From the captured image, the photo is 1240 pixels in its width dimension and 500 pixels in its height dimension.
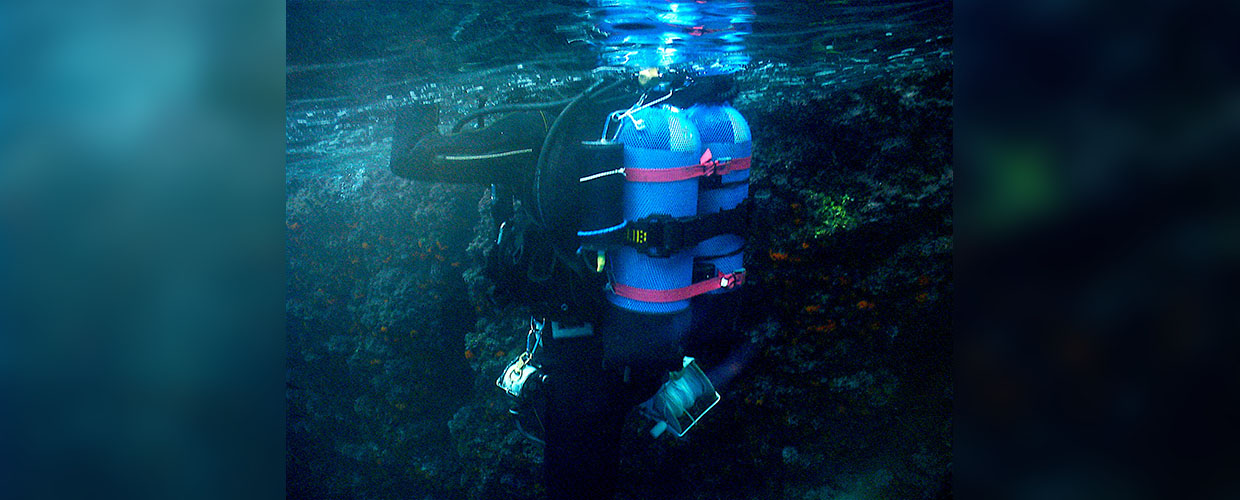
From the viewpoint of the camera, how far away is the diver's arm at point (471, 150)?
2.66 m

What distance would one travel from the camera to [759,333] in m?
4.20

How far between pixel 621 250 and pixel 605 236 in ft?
0.39

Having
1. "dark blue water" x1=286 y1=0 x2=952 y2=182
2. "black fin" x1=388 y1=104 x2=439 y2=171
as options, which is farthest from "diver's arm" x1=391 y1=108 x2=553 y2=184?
"dark blue water" x1=286 y1=0 x2=952 y2=182

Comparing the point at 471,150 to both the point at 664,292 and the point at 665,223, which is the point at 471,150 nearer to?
the point at 665,223

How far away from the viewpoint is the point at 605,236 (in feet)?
8.50
